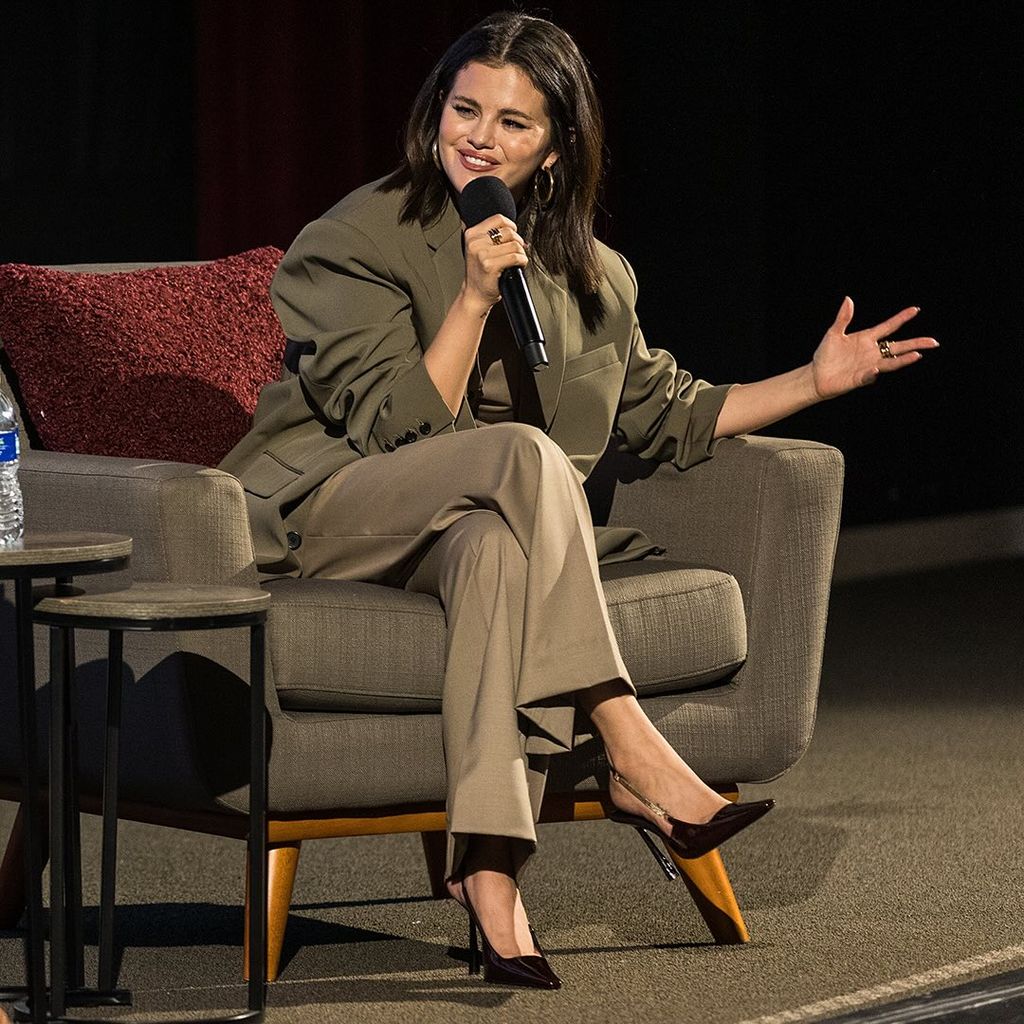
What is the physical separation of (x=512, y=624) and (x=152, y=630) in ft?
1.39

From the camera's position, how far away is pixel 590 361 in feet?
8.46

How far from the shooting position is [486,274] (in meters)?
2.24

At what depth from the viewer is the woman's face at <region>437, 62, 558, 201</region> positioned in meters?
2.43

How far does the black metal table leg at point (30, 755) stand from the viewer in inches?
72.1

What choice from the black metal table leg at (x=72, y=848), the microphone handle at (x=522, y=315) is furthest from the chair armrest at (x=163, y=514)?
the microphone handle at (x=522, y=315)

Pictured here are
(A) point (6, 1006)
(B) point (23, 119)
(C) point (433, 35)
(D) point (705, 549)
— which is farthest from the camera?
(C) point (433, 35)

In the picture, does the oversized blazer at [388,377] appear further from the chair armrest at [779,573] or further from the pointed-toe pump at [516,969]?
the pointed-toe pump at [516,969]

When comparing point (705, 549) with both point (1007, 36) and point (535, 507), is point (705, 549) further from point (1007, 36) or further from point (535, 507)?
point (1007, 36)

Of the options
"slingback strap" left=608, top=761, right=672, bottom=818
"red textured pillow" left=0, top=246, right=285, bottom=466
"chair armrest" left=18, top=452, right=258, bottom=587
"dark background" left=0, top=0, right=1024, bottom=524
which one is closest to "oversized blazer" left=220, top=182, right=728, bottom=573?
"red textured pillow" left=0, top=246, right=285, bottom=466

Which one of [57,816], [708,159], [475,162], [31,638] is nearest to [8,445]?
[31,638]

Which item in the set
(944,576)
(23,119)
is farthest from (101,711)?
(944,576)

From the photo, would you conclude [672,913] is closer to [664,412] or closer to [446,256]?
[664,412]

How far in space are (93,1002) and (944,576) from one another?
424 centimetres

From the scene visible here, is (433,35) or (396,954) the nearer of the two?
(396,954)
